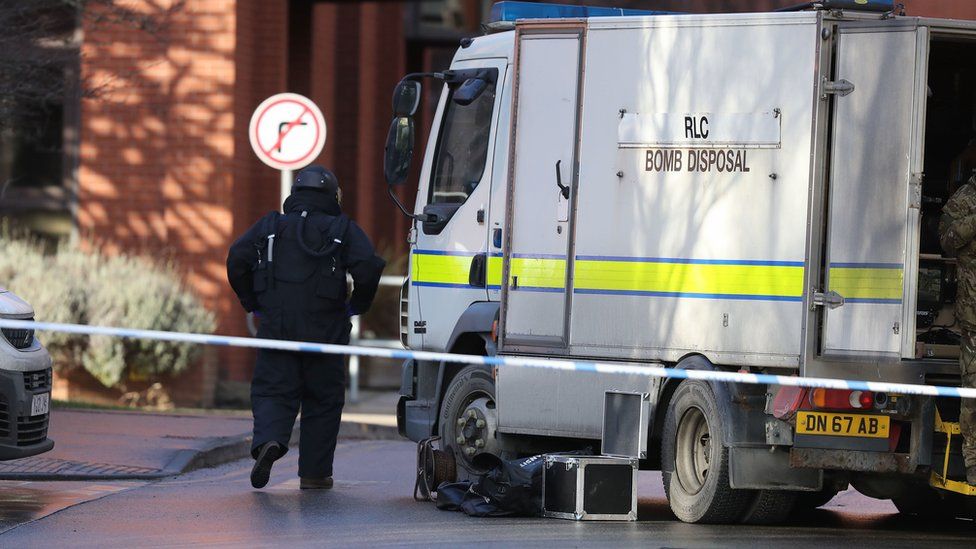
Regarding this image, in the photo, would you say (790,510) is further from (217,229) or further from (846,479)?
(217,229)

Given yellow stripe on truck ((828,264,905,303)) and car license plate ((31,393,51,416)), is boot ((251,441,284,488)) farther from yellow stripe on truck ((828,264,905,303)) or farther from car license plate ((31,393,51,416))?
yellow stripe on truck ((828,264,905,303))

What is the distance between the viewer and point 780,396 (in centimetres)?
909

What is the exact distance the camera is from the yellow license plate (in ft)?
29.5

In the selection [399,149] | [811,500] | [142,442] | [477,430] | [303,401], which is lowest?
[142,442]

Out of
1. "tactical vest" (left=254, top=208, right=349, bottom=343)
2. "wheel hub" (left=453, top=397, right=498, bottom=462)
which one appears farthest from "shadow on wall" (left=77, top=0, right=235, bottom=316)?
"wheel hub" (left=453, top=397, right=498, bottom=462)

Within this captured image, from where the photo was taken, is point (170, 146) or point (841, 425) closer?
point (841, 425)

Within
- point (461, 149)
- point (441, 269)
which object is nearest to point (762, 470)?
point (441, 269)

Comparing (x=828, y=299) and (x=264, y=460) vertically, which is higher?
(x=828, y=299)

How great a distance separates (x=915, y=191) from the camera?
8867 mm

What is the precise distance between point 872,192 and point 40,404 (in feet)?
14.1

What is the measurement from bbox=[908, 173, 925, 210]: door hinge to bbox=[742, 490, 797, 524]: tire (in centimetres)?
176

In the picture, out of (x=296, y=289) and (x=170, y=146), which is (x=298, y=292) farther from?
(x=170, y=146)

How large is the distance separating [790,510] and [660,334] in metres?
1.24

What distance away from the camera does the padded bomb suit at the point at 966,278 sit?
28.8 feet
